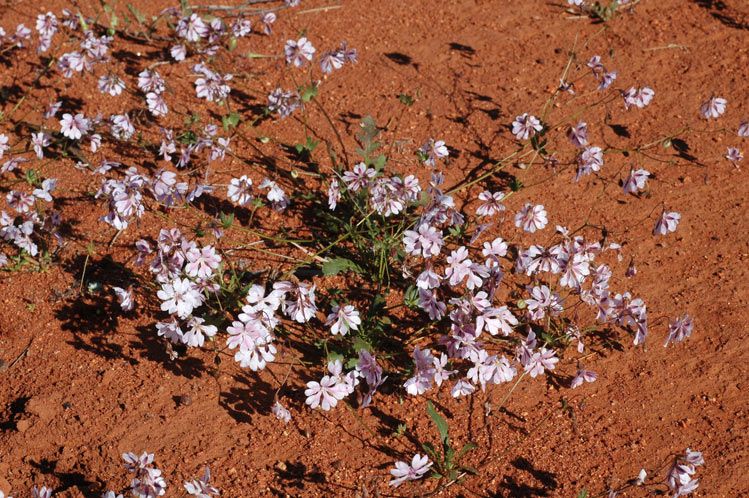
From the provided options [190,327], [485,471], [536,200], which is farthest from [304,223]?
[485,471]

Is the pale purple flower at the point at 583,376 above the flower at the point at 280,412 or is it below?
above

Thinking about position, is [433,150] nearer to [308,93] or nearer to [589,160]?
[589,160]

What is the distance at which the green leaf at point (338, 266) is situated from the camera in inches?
144

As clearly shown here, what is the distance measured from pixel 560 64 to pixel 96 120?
8.67ft

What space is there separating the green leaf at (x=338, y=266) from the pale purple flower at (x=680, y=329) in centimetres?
137

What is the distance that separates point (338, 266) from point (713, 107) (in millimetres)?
2167

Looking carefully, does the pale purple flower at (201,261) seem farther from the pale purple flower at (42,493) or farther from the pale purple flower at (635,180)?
the pale purple flower at (635,180)

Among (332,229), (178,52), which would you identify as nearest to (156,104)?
(178,52)

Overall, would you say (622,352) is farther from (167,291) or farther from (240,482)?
(167,291)

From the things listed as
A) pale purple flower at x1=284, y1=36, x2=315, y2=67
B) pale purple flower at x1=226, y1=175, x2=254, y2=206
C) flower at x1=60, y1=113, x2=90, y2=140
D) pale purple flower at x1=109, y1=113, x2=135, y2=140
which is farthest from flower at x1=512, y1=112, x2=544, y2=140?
flower at x1=60, y1=113, x2=90, y2=140

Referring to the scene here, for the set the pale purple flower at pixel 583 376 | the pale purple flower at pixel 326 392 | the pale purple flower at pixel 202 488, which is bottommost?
the pale purple flower at pixel 202 488

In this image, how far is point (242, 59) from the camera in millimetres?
5074

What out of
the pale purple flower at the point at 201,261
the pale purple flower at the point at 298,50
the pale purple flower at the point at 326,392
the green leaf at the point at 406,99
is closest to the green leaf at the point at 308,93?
the pale purple flower at the point at 298,50

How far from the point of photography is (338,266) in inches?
145
